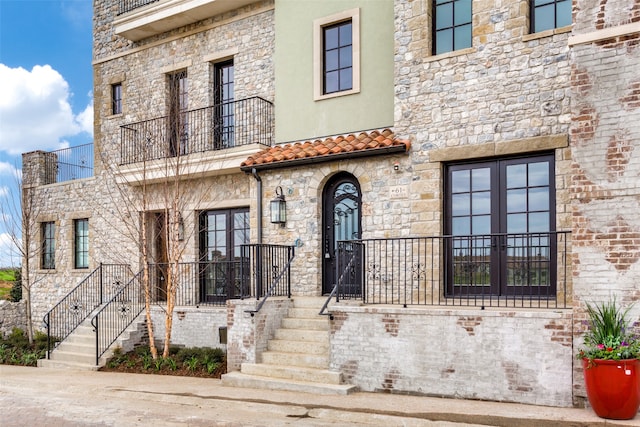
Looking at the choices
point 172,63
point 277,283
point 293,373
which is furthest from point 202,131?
point 293,373

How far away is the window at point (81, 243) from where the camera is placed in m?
17.0

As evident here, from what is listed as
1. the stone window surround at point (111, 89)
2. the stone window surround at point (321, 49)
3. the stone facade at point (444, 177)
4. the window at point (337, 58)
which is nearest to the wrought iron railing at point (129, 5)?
the stone facade at point (444, 177)

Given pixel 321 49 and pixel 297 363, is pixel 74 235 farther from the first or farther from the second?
pixel 297 363

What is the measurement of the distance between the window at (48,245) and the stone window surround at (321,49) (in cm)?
1007

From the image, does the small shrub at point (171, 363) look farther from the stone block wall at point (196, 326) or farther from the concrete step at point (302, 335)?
the concrete step at point (302, 335)

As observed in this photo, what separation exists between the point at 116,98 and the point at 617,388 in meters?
14.2

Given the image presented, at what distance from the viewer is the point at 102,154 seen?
649 inches

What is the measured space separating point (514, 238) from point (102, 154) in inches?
454

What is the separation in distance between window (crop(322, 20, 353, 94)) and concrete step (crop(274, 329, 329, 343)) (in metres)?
4.93

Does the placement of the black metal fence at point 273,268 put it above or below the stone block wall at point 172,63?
below

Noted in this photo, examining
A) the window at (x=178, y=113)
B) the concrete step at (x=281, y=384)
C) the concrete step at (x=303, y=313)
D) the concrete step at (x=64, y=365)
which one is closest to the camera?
the concrete step at (x=281, y=384)

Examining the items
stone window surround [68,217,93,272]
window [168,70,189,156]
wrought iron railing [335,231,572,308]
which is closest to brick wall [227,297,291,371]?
wrought iron railing [335,231,572,308]

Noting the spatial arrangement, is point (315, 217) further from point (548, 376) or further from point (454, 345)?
point (548, 376)

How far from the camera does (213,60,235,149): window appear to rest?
46.3 feet
